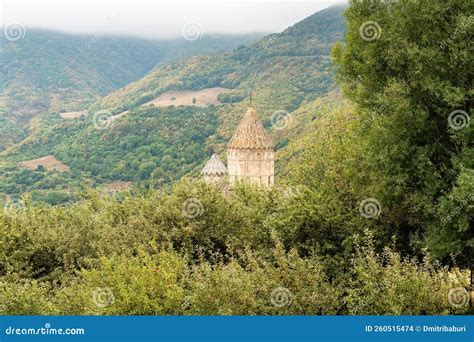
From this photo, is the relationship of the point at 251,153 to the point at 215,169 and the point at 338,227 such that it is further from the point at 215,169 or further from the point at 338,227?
the point at 338,227

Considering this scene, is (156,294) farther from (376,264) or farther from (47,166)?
(47,166)

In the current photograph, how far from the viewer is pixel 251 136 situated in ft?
155

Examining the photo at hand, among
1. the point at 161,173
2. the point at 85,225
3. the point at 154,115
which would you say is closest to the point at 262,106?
the point at 154,115

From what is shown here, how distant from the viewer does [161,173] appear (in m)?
87.2

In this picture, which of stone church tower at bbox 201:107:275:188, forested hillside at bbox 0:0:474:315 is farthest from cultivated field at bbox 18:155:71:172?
forested hillside at bbox 0:0:474:315

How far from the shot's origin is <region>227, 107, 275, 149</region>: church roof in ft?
154

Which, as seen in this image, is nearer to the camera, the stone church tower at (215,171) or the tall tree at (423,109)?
the tall tree at (423,109)

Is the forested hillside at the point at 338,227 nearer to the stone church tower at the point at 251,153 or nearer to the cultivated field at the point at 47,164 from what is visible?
the stone church tower at the point at 251,153

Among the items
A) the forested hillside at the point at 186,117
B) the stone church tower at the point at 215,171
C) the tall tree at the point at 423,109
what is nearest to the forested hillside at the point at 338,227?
the tall tree at the point at 423,109

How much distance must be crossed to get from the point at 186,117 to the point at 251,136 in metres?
80.3

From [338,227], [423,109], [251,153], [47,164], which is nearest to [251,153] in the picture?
[251,153]

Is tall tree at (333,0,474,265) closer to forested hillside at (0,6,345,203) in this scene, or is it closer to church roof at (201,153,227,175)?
church roof at (201,153,227,175)

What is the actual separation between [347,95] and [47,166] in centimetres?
9599

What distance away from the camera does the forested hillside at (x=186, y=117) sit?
97938mm
